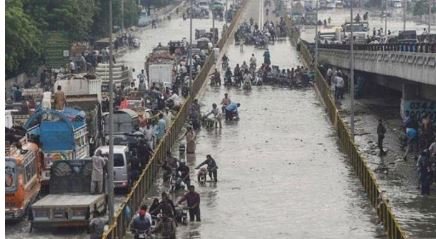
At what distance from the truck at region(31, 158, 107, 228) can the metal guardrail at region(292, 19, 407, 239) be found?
6.96 meters

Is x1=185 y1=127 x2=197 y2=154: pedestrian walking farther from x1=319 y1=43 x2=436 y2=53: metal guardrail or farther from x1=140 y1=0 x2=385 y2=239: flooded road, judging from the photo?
x1=319 y1=43 x2=436 y2=53: metal guardrail

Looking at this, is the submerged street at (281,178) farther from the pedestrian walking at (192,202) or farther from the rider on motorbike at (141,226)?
the rider on motorbike at (141,226)

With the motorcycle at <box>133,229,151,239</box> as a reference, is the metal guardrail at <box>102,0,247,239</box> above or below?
above

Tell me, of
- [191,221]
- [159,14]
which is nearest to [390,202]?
[191,221]

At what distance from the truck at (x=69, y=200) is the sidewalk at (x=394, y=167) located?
7.68m

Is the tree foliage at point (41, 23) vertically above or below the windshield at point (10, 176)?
above

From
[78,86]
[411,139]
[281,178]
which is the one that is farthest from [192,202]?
[78,86]

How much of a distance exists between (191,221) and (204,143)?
654 inches

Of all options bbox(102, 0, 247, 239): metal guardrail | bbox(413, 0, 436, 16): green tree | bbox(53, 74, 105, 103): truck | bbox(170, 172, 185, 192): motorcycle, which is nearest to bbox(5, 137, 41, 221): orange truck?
bbox(102, 0, 247, 239): metal guardrail

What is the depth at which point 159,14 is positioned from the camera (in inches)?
5950

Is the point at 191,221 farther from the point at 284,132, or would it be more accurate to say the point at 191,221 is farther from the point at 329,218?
the point at 284,132

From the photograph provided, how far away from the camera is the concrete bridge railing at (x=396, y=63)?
4788cm

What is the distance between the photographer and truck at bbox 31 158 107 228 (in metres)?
34.8

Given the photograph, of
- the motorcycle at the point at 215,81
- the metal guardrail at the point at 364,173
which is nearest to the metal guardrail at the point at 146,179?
the motorcycle at the point at 215,81
